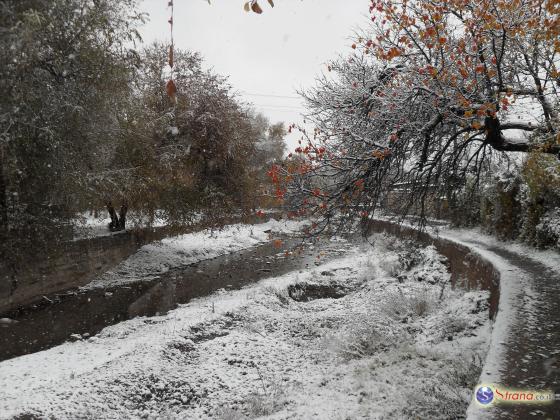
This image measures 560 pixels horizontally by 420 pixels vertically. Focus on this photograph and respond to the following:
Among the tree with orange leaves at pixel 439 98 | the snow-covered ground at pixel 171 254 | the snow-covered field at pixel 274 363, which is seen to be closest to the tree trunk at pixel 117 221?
the snow-covered ground at pixel 171 254

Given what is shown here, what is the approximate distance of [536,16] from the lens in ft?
19.8

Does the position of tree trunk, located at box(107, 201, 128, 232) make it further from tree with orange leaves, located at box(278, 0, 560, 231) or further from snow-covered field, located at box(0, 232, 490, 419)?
tree with orange leaves, located at box(278, 0, 560, 231)

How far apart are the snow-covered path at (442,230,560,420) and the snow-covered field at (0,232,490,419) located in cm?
60

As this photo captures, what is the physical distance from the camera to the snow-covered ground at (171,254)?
1647 centimetres

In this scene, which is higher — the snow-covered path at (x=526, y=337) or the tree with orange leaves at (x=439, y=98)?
the tree with orange leaves at (x=439, y=98)

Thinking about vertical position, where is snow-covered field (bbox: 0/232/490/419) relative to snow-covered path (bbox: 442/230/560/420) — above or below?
below

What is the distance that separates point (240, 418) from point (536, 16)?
760 centimetres

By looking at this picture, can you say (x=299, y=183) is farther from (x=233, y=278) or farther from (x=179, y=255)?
(x=179, y=255)

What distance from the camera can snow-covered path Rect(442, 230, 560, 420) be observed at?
11.9ft

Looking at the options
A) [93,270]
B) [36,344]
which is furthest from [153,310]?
[93,270]

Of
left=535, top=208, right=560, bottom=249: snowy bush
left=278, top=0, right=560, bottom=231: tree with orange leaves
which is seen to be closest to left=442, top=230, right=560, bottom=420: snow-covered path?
left=535, top=208, right=560, bottom=249: snowy bush

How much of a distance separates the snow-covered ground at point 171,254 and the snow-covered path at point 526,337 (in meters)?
7.41

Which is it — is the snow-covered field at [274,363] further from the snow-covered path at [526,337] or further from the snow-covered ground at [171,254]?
the snow-covered ground at [171,254]

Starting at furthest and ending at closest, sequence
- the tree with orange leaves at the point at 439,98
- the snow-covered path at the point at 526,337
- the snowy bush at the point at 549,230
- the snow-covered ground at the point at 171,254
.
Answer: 1. the snow-covered ground at the point at 171,254
2. the snowy bush at the point at 549,230
3. the tree with orange leaves at the point at 439,98
4. the snow-covered path at the point at 526,337
